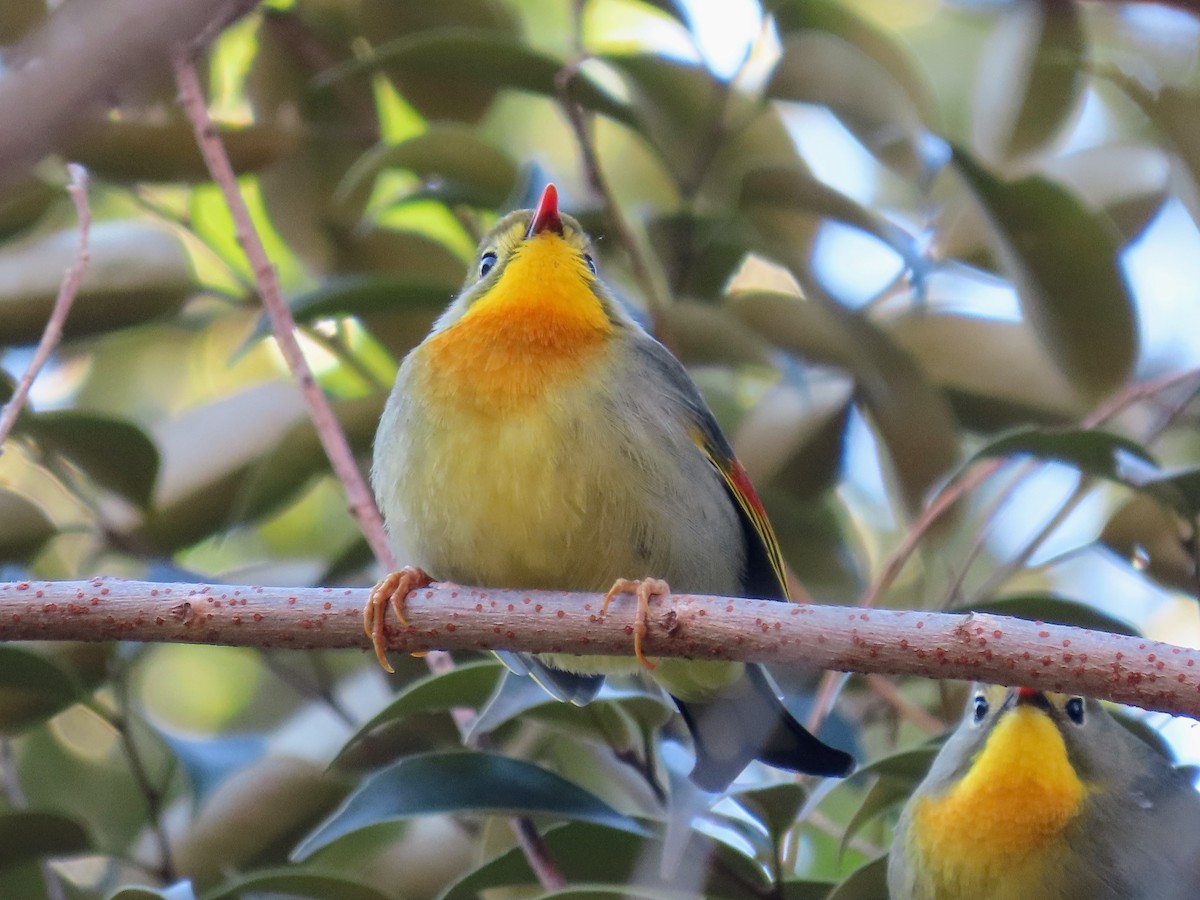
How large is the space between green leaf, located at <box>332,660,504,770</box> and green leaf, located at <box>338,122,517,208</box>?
1164mm

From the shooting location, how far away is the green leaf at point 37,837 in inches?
101

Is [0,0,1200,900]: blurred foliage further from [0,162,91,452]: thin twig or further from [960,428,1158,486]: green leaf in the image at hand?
[0,162,91,452]: thin twig

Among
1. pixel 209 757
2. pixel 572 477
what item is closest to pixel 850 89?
pixel 572 477

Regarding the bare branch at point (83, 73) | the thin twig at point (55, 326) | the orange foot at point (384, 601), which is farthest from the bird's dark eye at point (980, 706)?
the bare branch at point (83, 73)

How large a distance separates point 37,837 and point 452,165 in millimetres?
1656

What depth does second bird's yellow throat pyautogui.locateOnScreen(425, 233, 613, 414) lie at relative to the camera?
2.56 metres

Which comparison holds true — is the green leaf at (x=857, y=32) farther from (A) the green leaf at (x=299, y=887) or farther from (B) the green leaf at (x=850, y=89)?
(A) the green leaf at (x=299, y=887)

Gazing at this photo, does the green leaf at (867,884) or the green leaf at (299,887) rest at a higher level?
the green leaf at (299,887)

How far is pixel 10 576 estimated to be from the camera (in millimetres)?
3064

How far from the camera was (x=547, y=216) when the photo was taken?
2.82 metres

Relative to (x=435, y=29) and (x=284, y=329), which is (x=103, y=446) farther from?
(x=435, y=29)

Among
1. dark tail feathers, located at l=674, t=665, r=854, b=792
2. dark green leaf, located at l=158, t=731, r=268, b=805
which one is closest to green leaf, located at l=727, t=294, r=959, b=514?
dark tail feathers, located at l=674, t=665, r=854, b=792

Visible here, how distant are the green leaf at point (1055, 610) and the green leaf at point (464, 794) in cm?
77

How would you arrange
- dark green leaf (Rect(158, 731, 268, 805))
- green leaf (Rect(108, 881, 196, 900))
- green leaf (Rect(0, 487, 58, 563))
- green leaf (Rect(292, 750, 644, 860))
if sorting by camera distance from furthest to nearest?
green leaf (Rect(0, 487, 58, 563)) < dark green leaf (Rect(158, 731, 268, 805)) < green leaf (Rect(292, 750, 644, 860)) < green leaf (Rect(108, 881, 196, 900))
